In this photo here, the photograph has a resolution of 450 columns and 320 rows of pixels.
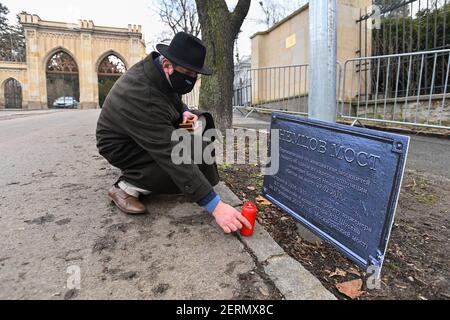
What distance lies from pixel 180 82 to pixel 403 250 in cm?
197

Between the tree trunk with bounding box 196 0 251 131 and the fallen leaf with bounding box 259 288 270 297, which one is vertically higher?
the tree trunk with bounding box 196 0 251 131

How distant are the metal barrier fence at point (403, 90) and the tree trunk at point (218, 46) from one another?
2741 millimetres

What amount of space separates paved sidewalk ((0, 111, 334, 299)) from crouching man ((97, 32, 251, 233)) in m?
0.19

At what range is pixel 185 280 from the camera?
66.2 inches

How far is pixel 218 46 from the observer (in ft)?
16.9

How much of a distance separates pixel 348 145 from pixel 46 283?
68.8 inches

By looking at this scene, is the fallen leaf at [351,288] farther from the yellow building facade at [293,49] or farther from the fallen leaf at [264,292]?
the yellow building facade at [293,49]

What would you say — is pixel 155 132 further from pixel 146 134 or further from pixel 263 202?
pixel 263 202

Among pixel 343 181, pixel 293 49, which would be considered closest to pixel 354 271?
pixel 343 181

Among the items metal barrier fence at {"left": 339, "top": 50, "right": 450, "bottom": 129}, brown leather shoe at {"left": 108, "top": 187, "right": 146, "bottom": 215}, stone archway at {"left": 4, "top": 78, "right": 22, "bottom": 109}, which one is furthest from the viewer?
stone archway at {"left": 4, "top": 78, "right": 22, "bottom": 109}

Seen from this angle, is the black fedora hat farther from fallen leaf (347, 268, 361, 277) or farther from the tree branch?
the tree branch

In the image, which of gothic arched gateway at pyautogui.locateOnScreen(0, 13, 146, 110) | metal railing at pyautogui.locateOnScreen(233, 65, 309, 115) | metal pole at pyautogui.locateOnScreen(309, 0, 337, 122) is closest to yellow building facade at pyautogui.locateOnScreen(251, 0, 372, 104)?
metal railing at pyautogui.locateOnScreen(233, 65, 309, 115)

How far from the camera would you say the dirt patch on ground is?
1761mm
